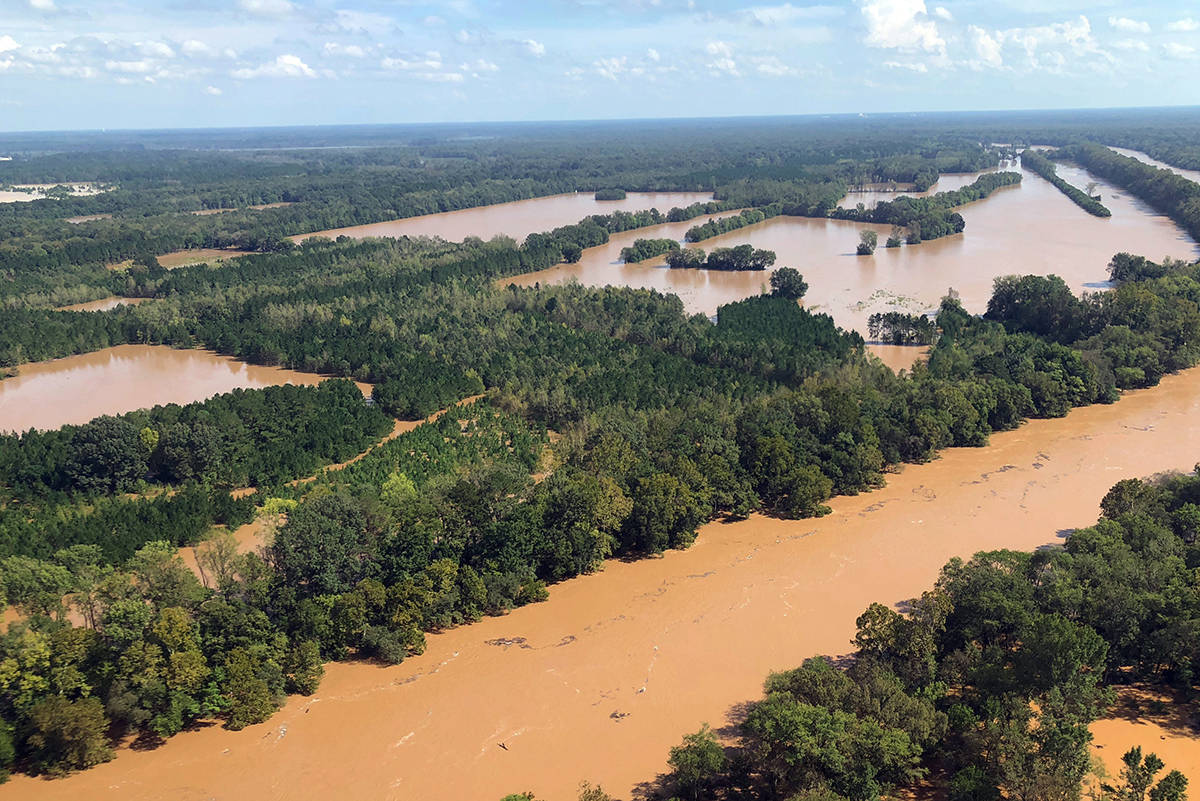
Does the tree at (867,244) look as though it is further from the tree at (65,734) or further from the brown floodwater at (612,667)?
the tree at (65,734)

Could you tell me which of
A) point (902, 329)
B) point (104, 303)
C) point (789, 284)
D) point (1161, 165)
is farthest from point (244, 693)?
point (1161, 165)

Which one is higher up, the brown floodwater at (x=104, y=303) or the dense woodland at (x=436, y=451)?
the brown floodwater at (x=104, y=303)

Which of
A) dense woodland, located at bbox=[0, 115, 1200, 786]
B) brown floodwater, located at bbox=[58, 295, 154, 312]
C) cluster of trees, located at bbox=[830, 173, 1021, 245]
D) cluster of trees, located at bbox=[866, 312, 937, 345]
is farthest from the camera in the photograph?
cluster of trees, located at bbox=[830, 173, 1021, 245]

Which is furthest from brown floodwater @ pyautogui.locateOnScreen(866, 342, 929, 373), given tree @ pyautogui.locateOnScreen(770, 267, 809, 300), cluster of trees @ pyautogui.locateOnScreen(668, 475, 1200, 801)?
cluster of trees @ pyautogui.locateOnScreen(668, 475, 1200, 801)

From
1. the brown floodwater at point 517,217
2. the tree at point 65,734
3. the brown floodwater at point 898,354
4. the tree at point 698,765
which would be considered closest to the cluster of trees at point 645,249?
the brown floodwater at point 517,217

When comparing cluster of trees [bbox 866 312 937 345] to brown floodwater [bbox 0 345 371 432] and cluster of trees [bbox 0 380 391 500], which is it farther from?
cluster of trees [bbox 0 380 391 500]

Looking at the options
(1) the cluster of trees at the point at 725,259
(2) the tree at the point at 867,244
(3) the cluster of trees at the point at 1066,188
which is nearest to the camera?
(1) the cluster of trees at the point at 725,259
